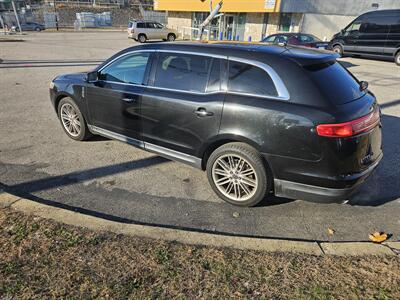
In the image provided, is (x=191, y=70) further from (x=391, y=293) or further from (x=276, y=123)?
(x=391, y=293)

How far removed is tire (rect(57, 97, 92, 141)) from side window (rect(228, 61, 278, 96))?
2.87 metres

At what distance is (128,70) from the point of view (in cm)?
438

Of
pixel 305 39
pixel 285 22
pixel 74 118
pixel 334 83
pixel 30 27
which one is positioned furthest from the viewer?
pixel 30 27

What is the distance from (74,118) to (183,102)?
2514mm

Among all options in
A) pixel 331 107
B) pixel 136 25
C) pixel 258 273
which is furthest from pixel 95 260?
pixel 136 25

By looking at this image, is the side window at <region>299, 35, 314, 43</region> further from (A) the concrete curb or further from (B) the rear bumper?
(A) the concrete curb

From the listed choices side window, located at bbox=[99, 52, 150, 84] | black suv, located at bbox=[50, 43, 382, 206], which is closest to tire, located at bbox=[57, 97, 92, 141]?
side window, located at bbox=[99, 52, 150, 84]

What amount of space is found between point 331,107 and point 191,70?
168cm

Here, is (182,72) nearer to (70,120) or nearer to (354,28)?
(70,120)

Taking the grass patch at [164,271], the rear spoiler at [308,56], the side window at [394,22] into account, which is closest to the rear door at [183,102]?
the rear spoiler at [308,56]

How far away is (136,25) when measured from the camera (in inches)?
1016

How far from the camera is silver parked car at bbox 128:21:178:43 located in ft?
84.9

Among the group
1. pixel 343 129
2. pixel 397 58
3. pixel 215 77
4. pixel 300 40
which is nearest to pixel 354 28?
pixel 397 58

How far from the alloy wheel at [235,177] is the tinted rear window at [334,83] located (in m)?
1.09
